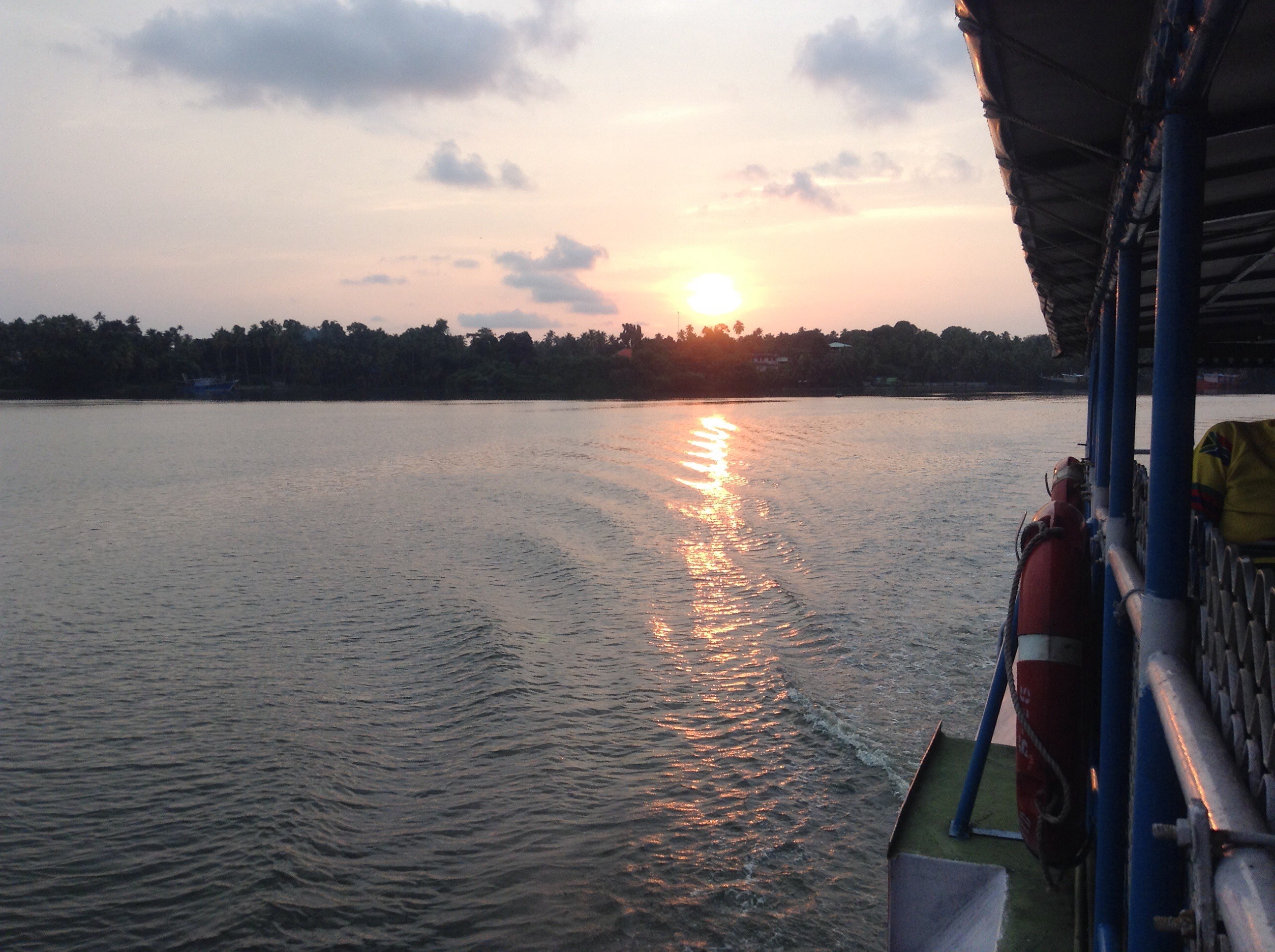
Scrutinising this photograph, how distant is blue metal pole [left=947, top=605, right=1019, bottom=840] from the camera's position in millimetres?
4488

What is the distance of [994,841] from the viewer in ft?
15.2

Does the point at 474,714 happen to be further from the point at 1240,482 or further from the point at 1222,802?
the point at 1222,802

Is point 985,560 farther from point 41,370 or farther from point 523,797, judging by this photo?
point 41,370

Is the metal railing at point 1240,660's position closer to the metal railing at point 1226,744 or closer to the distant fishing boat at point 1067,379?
the metal railing at point 1226,744

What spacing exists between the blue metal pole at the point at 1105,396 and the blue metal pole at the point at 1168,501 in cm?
320

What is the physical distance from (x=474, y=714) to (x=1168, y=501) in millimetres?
6595

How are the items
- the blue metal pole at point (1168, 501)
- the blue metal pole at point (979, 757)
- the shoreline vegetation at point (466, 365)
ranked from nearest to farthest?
1. the blue metal pole at point (1168, 501)
2. the blue metal pole at point (979, 757)
3. the shoreline vegetation at point (466, 365)

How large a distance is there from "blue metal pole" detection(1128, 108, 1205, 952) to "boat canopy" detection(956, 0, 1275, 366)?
133 mm

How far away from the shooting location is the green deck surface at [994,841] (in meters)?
4.02

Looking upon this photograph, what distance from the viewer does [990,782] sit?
521cm

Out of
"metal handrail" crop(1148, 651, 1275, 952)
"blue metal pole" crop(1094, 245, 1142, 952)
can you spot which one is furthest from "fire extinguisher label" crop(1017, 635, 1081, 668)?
"metal handrail" crop(1148, 651, 1275, 952)

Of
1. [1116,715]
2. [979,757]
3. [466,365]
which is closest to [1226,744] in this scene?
[1116,715]

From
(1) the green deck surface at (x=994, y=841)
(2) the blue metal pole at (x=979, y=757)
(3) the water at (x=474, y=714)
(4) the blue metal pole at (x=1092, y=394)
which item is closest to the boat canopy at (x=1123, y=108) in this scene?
(2) the blue metal pole at (x=979, y=757)

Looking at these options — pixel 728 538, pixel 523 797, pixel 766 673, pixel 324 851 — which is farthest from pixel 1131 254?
pixel 728 538
